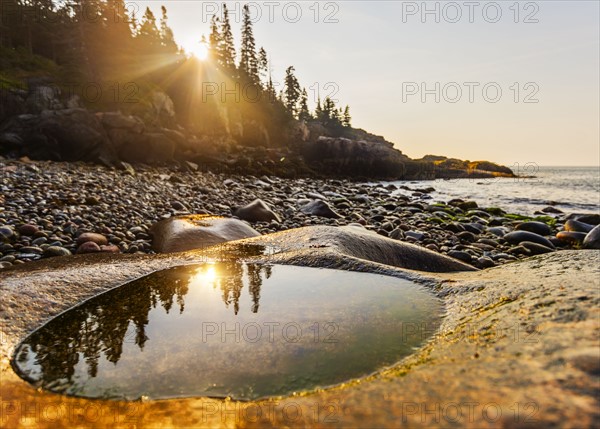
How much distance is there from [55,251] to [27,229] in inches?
46.0

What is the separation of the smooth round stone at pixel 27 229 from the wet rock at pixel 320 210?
7.24m

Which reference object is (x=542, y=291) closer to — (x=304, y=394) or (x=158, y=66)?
(x=304, y=394)

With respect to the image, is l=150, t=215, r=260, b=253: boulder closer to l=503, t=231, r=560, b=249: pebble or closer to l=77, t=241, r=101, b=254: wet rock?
l=77, t=241, r=101, b=254: wet rock

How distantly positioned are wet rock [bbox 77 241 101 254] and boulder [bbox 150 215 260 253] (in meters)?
0.92

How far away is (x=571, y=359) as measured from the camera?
5.41ft

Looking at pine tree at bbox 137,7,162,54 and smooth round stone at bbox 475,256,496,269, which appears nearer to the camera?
smooth round stone at bbox 475,256,496,269

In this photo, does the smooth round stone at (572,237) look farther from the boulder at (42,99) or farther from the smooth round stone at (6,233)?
the boulder at (42,99)

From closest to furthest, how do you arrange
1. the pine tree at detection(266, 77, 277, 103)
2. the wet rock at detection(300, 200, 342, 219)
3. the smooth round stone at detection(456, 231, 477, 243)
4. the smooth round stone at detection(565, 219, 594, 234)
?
the smooth round stone at detection(456, 231, 477, 243)
the smooth round stone at detection(565, 219, 594, 234)
the wet rock at detection(300, 200, 342, 219)
the pine tree at detection(266, 77, 277, 103)

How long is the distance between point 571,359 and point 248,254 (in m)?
4.15

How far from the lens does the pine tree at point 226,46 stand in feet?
184

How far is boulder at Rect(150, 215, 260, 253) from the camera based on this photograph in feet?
20.0

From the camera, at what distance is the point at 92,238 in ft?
19.8

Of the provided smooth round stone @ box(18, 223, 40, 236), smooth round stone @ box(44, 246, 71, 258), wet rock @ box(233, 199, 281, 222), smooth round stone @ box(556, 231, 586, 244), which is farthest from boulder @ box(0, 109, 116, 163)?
smooth round stone @ box(556, 231, 586, 244)

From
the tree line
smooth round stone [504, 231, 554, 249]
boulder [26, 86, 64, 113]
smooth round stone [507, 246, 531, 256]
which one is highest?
the tree line
